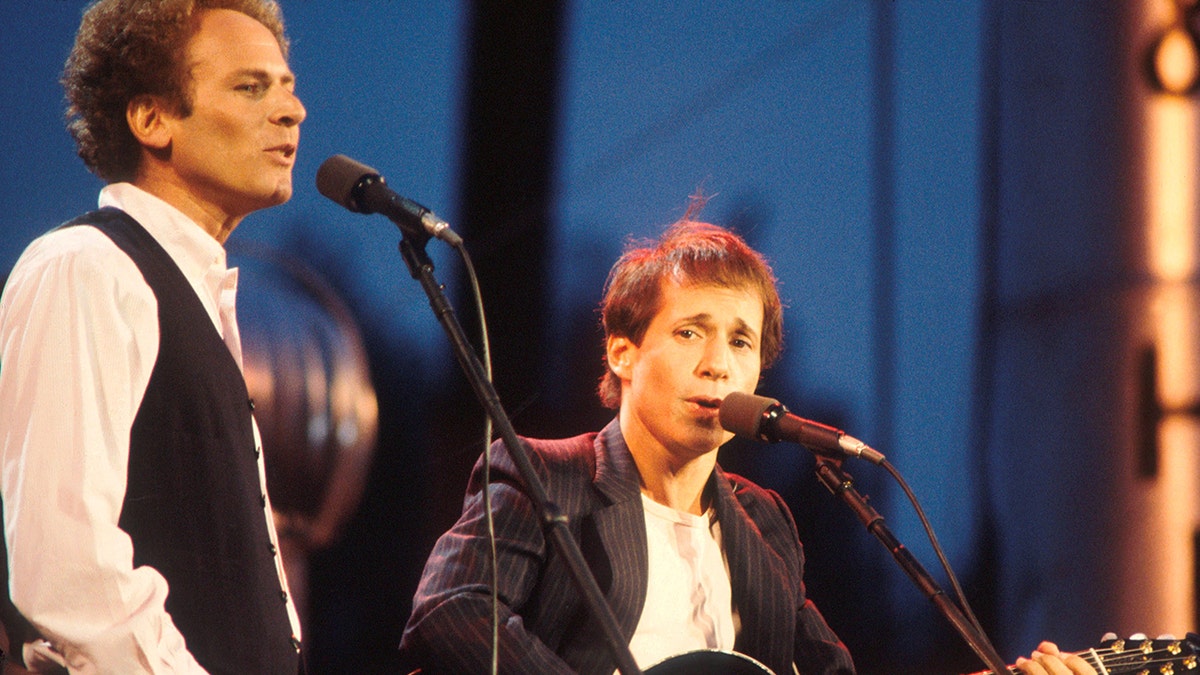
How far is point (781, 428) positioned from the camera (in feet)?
7.77

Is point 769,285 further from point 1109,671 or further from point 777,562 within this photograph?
point 1109,671

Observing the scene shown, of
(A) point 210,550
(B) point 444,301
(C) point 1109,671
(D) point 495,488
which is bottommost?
(C) point 1109,671

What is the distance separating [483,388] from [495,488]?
0.85 m

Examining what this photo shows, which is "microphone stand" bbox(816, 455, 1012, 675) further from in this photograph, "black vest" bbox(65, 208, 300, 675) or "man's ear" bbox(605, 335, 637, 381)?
"black vest" bbox(65, 208, 300, 675)

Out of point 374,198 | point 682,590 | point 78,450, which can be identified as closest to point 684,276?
point 682,590

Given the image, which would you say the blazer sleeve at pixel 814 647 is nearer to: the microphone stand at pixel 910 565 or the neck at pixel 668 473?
the neck at pixel 668 473

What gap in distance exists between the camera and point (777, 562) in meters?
2.93

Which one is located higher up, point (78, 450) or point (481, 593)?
point (78, 450)

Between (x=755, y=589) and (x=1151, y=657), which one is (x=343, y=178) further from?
(x=1151, y=657)

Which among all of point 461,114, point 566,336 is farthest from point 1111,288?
point 461,114

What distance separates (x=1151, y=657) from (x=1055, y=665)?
27 centimetres

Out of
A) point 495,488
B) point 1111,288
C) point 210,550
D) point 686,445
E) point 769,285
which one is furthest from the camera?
point 1111,288

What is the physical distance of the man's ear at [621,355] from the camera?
9.66 ft

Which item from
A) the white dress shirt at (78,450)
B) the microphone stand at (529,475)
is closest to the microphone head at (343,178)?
the microphone stand at (529,475)
